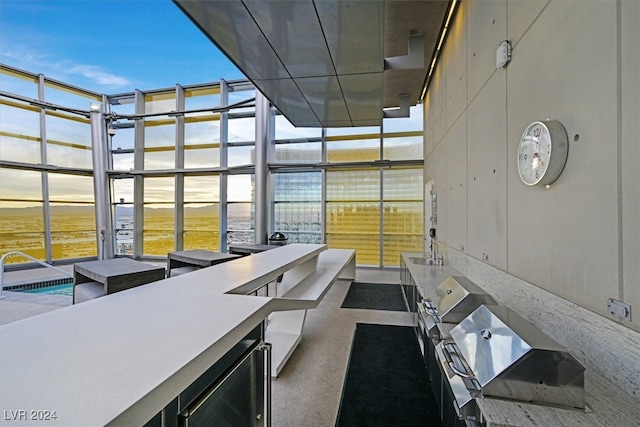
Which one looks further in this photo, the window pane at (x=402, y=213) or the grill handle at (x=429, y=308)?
the window pane at (x=402, y=213)

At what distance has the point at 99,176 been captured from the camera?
27.9 feet

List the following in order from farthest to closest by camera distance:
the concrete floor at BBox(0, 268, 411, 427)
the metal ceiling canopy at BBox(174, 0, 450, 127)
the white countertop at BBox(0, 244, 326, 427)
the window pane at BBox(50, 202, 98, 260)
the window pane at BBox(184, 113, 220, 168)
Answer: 1. the window pane at BBox(184, 113, 220, 168)
2. the window pane at BBox(50, 202, 98, 260)
3. the metal ceiling canopy at BBox(174, 0, 450, 127)
4. the concrete floor at BBox(0, 268, 411, 427)
5. the white countertop at BBox(0, 244, 326, 427)

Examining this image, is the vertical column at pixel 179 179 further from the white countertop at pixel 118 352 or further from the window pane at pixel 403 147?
the white countertop at pixel 118 352

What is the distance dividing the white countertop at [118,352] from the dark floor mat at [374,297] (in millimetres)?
3263

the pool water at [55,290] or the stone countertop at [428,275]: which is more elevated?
the stone countertop at [428,275]

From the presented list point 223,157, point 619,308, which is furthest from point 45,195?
point 619,308

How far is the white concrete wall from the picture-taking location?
3.96ft

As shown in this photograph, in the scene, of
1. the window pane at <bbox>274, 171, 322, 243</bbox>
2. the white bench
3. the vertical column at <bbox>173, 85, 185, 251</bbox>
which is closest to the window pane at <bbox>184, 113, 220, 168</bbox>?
the vertical column at <bbox>173, 85, 185, 251</bbox>

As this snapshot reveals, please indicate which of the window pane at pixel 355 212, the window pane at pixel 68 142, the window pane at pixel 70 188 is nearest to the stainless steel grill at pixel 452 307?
the window pane at pixel 355 212

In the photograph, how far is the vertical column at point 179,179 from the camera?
874 cm

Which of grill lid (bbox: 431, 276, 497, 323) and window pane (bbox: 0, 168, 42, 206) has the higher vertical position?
window pane (bbox: 0, 168, 42, 206)

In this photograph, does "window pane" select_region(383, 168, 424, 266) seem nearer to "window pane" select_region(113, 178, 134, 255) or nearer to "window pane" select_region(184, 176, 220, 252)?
"window pane" select_region(184, 176, 220, 252)

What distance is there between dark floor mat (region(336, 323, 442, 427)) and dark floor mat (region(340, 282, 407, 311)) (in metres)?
1.06

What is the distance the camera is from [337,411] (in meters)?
2.10
